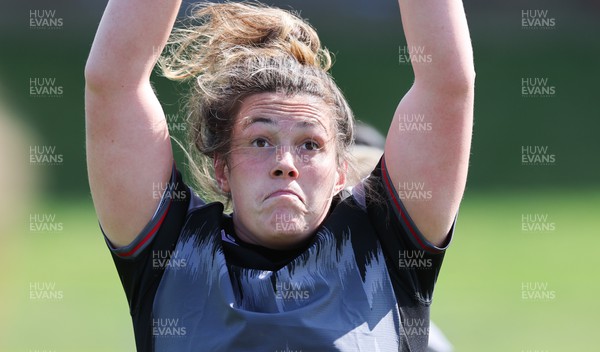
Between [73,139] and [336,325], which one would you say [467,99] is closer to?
[336,325]

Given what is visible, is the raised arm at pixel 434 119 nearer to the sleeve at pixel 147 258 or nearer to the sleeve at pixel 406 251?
the sleeve at pixel 406 251

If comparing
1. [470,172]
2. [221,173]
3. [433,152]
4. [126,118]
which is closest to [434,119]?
[433,152]

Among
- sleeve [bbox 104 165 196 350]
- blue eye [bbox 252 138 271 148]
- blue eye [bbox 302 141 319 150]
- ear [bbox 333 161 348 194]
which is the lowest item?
sleeve [bbox 104 165 196 350]

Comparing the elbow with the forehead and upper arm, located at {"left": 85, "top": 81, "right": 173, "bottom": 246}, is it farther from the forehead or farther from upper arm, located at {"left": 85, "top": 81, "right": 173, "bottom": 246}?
the forehead

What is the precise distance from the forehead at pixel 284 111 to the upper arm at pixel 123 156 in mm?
240

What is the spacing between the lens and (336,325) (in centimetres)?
217

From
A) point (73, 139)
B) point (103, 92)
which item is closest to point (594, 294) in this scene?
point (103, 92)

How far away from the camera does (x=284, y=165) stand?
226cm

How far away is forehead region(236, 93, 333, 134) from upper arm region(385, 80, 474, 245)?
0.23m

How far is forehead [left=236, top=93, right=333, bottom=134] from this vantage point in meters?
2.35

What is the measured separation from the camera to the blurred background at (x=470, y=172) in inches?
240

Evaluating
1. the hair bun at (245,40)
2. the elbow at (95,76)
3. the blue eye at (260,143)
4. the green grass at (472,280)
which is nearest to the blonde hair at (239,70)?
the hair bun at (245,40)

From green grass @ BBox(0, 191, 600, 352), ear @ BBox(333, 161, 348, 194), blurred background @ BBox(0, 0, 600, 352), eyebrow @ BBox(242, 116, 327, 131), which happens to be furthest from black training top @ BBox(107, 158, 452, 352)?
green grass @ BBox(0, 191, 600, 352)

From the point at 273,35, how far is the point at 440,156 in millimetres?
656
